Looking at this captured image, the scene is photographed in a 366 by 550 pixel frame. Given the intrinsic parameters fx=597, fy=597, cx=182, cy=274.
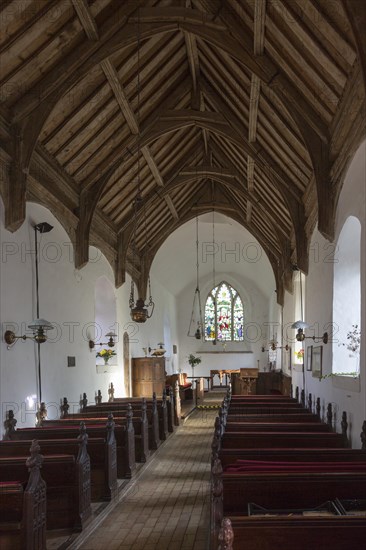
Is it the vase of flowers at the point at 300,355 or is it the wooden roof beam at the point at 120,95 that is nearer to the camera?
the wooden roof beam at the point at 120,95

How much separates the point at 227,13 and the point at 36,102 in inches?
118

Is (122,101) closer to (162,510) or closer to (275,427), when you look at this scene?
(275,427)

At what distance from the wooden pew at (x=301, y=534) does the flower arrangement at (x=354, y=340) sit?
560 centimetres

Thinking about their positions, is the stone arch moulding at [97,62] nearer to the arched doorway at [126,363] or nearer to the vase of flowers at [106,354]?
the vase of flowers at [106,354]

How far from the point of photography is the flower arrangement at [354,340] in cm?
849

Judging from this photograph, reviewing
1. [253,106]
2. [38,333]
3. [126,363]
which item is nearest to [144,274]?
[126,363]

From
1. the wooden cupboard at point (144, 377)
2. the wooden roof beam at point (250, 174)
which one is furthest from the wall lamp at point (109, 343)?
the wooden roof beam at point (250, 174)

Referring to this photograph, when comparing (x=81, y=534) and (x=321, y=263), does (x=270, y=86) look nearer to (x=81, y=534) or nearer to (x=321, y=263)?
(x=321, y=263)

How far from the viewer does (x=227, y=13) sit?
8508mm

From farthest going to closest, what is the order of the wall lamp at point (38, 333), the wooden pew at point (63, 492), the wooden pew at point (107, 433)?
the wall lamp at point (38, 333), the wooden pew at point (107, 433), the wooden pew at point (63, 492)

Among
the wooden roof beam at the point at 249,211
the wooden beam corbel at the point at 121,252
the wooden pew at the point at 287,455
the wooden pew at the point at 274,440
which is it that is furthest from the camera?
the wooden roof beam at the point at 249,211

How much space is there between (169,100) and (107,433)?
23.4 ft

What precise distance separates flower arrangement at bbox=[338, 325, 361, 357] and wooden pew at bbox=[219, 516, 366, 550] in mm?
5604

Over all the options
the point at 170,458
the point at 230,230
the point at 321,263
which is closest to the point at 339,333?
the point at 321,263
